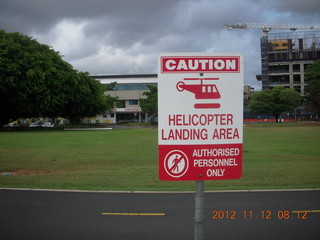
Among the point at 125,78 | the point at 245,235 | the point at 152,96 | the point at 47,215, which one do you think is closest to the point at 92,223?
the point at 47,215

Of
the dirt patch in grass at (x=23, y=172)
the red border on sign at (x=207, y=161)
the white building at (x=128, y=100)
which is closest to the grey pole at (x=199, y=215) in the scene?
the red border on sign at (x=207, y=161)

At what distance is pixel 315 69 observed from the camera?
221 ft

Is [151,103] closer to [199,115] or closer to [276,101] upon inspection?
[276,101]

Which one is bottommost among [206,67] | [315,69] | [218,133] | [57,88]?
[218,133]

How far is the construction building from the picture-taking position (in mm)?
87875

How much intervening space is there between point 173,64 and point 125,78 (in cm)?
9914

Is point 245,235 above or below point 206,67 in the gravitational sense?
below

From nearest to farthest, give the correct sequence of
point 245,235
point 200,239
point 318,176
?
point 200,239 → point 245,235 → point 318,176

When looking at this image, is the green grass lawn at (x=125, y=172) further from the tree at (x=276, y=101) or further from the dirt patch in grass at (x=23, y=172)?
the tree at (x=276, y=101)

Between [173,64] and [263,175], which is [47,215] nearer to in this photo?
[173,64]

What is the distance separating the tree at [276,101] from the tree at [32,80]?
36.3 m

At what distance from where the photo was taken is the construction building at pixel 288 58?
288 feet

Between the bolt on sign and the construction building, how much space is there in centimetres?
9141
